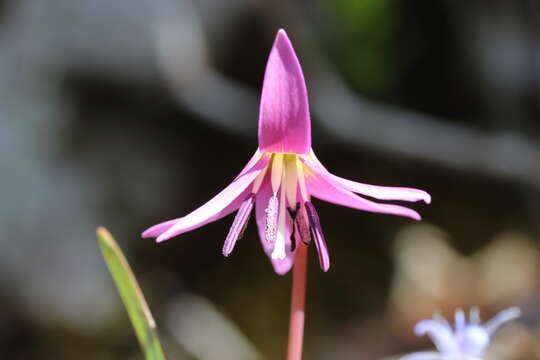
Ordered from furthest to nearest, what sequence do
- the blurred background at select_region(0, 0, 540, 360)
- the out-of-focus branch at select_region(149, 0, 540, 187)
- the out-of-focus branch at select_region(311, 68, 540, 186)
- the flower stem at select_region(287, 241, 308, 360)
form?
the out-of-focus branch at select_region(311, 68, 540, 186) < the out-of-focus branch at select_region(149, 0, 540, 187) < the blurred background at select_region(0, 0, 540, 360) < the flower stem at select_region(287, 241, 308, 360)

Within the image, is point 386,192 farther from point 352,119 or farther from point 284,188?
point 352,119

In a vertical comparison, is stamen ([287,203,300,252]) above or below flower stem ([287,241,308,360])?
above

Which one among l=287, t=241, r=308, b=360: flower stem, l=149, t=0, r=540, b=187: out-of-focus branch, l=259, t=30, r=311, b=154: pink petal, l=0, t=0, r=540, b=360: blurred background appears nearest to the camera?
l=259, t=30, r=311, b=154: pink petal

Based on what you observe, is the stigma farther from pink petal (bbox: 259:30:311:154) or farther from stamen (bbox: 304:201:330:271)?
pink petal (bbox: 259:30:311:154)

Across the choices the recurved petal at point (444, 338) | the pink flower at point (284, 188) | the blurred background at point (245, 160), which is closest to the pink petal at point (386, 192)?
the pink flower at point (284, 188)

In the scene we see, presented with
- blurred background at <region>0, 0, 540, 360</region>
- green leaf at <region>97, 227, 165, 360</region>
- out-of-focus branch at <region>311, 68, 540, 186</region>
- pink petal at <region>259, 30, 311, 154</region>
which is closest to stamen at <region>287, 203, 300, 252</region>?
pink petal at <region>259, 30, 311, 154</region>

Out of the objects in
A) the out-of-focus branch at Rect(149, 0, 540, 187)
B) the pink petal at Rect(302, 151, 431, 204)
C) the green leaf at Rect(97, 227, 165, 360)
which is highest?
the out-of-focus branch at Rect(149, 0, 540, 187)
